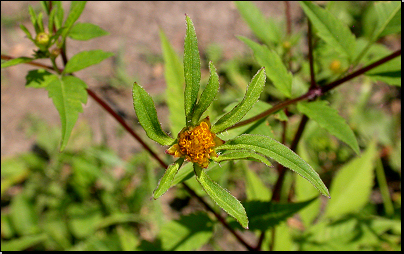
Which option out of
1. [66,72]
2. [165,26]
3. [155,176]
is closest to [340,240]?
[155,176]

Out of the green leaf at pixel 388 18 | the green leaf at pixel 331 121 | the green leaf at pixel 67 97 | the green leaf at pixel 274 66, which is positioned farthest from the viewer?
the green leaf at pixel 388 18

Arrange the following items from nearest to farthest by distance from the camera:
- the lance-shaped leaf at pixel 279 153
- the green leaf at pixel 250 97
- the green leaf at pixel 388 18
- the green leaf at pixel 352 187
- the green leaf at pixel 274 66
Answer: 1. the lance-shaped leaf at pixel 279 153
2. the green leaf at pixel 250 97
3. the green leaf at pixel 274 66
4. the green leaf at pixel 388 18
5. the green leaf at pixel 352 187

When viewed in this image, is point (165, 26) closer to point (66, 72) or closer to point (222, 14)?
point (222, 14)

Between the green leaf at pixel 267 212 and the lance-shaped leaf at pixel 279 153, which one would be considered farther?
the green leaf at pixel 267 212

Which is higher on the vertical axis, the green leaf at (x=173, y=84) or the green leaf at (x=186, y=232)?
the green leaf at (x=173, y=84)

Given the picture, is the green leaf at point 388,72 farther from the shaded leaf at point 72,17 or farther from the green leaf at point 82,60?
the shaded leaf at point 72,17

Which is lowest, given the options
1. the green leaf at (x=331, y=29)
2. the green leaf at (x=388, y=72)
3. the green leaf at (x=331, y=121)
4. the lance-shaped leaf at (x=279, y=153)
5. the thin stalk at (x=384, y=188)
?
the thin stalk at (x=384, y=188)

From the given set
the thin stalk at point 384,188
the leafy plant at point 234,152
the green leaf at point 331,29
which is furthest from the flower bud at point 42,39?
the thin stalk at point 384,188

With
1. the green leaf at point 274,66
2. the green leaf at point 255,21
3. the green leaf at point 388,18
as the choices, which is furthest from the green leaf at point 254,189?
the green leaf at point 388,18
